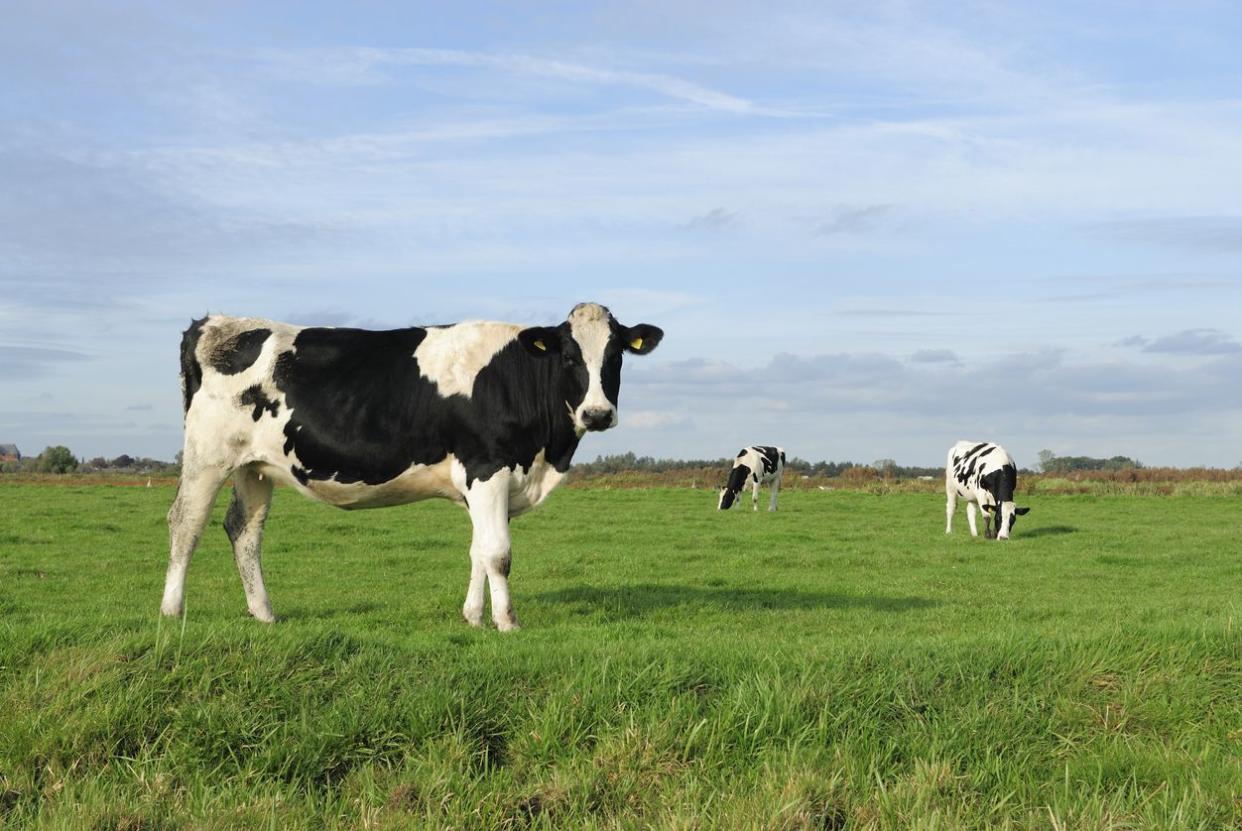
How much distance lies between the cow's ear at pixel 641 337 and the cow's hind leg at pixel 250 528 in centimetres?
403

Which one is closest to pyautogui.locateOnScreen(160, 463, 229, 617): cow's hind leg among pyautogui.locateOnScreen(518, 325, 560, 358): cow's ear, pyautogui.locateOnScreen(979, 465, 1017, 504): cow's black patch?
pyautogui.locateOnScreen(518, 325, 560, 358): cow's ear

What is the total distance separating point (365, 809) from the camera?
20.4 feet

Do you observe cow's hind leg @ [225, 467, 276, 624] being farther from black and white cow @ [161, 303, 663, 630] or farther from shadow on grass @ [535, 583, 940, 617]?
shadow on grass @ [535, 583, 940, 617]

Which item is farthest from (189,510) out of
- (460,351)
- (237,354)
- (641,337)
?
(641,337)

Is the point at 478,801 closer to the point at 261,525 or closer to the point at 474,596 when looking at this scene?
the point at 474,596

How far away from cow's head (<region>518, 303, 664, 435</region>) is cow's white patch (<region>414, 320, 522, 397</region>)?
371 millimetres

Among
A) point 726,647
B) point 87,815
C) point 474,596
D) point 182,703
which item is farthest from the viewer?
point 474,596

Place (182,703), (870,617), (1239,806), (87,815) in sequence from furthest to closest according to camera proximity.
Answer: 1. (870,617)
2. (182,703)
3. (1239,806)
4. (87,815)

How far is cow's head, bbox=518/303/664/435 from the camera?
11.3 metres

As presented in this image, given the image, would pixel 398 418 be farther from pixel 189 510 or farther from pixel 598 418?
pixel 189 510

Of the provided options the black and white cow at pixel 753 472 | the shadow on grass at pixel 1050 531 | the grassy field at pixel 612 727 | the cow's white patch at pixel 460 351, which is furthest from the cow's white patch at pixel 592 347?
the black and white cow at pixel 753 472

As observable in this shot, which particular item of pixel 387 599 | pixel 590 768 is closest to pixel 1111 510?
pixel 387 599

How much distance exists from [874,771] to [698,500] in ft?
109

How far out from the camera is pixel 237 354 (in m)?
11.8
